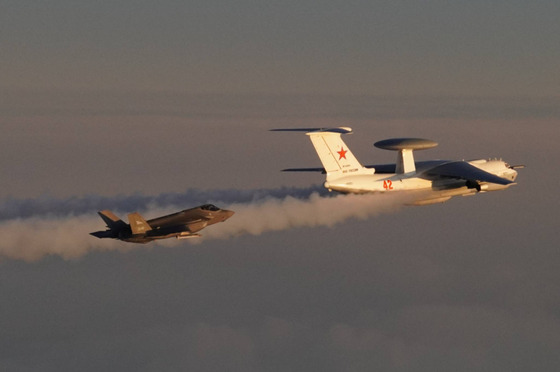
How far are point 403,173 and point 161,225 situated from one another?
15.7m

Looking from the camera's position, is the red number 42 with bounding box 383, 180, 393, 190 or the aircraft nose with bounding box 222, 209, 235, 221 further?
the red number 42 with bounding box 383, 180, 393, 190

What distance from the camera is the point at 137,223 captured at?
5366cm

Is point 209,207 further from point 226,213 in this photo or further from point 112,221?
point 112,221

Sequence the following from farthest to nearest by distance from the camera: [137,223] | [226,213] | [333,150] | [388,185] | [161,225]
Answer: [388,185] < [226,213] < [333,150] < [161,225] < [137,223]

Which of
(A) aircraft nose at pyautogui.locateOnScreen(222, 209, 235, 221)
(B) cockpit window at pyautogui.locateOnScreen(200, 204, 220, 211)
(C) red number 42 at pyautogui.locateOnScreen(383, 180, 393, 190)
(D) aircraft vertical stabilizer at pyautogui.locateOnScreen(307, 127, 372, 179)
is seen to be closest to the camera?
(D) aircraft vertical stabilizer at pyautogui.locateOnScreen(307, 127, 372, 179)

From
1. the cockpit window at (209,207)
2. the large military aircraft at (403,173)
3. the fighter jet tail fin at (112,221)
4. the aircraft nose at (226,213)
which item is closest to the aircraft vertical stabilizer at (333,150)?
the large military aircraft at (403,173)

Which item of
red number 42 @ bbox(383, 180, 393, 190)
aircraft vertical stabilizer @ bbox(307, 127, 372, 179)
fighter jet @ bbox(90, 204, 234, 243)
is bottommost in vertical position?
fighter jet @ bbox(90, 204, 234, 243)

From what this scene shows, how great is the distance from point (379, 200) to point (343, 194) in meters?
2.47

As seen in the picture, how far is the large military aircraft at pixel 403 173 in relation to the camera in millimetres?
54812

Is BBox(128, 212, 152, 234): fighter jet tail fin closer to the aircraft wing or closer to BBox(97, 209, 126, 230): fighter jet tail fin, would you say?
BBox(97, 209, 126, 230): fighter jet tail fin

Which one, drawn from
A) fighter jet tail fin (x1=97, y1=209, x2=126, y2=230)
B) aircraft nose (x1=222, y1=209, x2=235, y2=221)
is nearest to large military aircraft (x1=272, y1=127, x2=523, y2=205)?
aircraft nose (x1=222, y1=209, x2=235, y2=221)

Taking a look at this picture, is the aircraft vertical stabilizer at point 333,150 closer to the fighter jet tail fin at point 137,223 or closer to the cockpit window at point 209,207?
the cockpit window at point 209,207

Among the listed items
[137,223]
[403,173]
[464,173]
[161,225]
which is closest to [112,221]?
[137,223]

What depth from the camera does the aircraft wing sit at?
2266 inches
